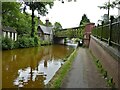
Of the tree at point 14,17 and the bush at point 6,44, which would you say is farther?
the tree at point 14,17

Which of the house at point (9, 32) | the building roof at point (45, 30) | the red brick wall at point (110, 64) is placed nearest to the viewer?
the red brick wall at point (110, 64)

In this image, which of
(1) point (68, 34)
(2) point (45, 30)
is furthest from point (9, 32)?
(2) point (45, 30)

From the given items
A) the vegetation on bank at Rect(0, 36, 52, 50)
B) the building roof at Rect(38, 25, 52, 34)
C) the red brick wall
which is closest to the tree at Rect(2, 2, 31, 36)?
the vegetation on bank at Rect(0, 36, 52, 50)

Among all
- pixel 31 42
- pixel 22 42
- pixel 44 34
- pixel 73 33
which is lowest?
pixel 31 42

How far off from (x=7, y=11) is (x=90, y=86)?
1183 inches

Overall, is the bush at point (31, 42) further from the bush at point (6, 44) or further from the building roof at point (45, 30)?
the building roof at point (45, 30)

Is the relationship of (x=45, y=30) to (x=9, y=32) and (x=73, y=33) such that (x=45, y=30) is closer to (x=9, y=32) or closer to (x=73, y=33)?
(x=73, y=33)

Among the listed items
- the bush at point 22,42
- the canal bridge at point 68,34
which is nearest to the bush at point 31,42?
the bush at point 22,42

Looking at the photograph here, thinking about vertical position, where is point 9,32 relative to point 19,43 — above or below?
above

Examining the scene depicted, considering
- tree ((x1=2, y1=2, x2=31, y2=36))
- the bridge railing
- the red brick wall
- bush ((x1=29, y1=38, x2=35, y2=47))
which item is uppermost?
tree ((x1=2, y1=2, x2=31, y2=36))

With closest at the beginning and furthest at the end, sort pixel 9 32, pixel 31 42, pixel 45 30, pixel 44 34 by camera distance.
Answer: pixel 9 32
pixel 31 42
pixel 44 34
pixel 45 30

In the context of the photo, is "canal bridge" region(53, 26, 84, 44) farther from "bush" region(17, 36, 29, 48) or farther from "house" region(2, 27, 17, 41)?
"house" region(2, 27, 17, 41)

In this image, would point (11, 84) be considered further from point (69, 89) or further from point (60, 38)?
point (60, 38)

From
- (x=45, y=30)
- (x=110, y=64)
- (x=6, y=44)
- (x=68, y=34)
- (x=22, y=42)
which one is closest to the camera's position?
(x=110, y=64)
